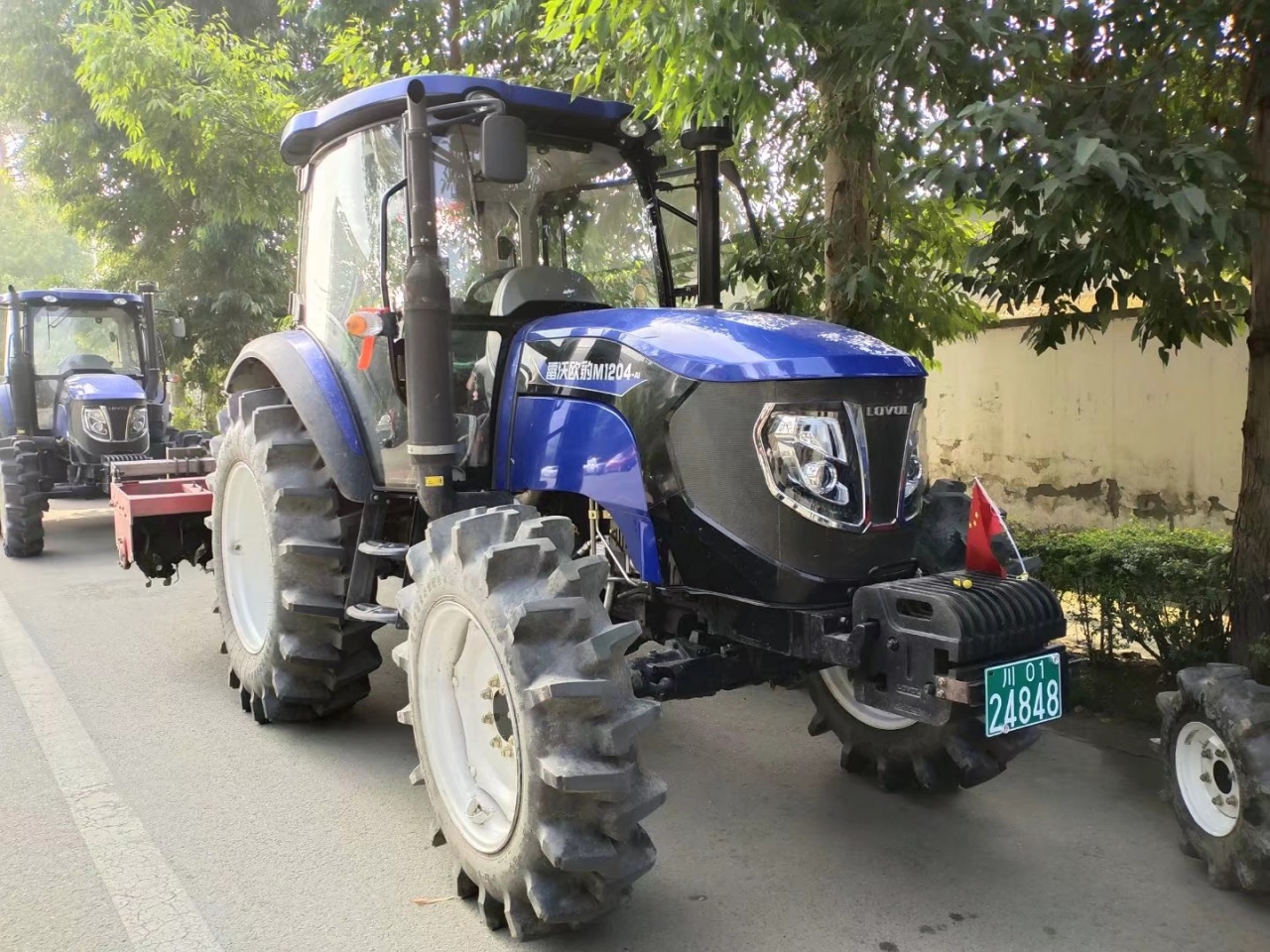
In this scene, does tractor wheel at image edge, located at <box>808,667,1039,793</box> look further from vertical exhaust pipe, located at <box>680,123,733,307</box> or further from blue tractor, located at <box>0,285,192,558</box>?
blue tractor, located at <box>0,285,192,558</box>

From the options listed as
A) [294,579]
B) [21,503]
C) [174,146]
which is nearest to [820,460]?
[294,579]

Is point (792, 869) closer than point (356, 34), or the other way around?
point (792, 869)

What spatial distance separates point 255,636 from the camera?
5.25 meters

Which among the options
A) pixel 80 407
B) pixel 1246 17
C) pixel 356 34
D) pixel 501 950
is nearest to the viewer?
pixel 501 950

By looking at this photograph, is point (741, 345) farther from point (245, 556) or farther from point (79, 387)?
point (79, 387)

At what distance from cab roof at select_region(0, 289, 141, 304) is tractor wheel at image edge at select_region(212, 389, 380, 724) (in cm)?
738

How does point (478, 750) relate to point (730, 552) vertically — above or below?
below

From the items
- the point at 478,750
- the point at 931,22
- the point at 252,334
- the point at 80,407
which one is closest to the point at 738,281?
the point at 931,22

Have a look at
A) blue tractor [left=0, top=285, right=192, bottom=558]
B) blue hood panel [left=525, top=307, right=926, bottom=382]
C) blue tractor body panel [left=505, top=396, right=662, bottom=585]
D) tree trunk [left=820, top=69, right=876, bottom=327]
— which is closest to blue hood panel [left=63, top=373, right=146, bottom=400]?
blue tractor [left=0, top=285, right=192, bottom=558]

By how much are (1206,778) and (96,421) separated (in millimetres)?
10334

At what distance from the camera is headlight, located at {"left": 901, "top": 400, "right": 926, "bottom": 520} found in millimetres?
3527

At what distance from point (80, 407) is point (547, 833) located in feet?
31.4

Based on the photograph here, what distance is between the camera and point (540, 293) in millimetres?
4289

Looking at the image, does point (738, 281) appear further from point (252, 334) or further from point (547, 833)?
point (252, 334)
